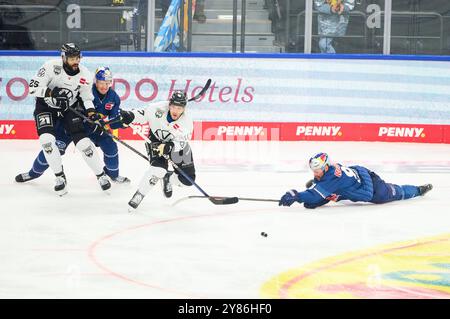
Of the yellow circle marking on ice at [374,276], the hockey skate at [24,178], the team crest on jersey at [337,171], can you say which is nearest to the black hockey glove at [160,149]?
the team crest on jersey at [337,171]

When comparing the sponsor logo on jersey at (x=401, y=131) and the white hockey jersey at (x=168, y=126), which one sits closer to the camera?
the white hockey jersey at (x=168, y=126)

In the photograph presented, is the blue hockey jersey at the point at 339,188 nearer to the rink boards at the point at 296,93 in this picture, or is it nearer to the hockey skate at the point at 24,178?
the hockey skate at the point at 24,178

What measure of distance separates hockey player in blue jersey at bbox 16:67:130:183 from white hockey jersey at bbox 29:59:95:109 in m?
0.15

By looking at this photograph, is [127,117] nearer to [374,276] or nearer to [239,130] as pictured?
[374,276]

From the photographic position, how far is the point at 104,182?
7656 mm

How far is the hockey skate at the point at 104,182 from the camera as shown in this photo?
7648mm

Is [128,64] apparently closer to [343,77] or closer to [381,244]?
[343,77]

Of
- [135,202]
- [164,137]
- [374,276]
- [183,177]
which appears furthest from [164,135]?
[374,276]

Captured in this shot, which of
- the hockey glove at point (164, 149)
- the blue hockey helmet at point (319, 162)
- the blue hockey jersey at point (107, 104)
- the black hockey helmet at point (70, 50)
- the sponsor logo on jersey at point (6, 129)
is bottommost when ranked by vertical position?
the sponsor logo on jersey at point (6, 129)

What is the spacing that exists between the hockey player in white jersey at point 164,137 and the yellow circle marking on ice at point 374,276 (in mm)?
1916

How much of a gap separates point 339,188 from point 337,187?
0.04 metres

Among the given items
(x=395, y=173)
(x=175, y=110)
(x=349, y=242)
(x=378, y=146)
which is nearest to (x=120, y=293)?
(x=349, y=242)

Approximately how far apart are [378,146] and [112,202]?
15.5 ft

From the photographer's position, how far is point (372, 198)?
7.05 meters
